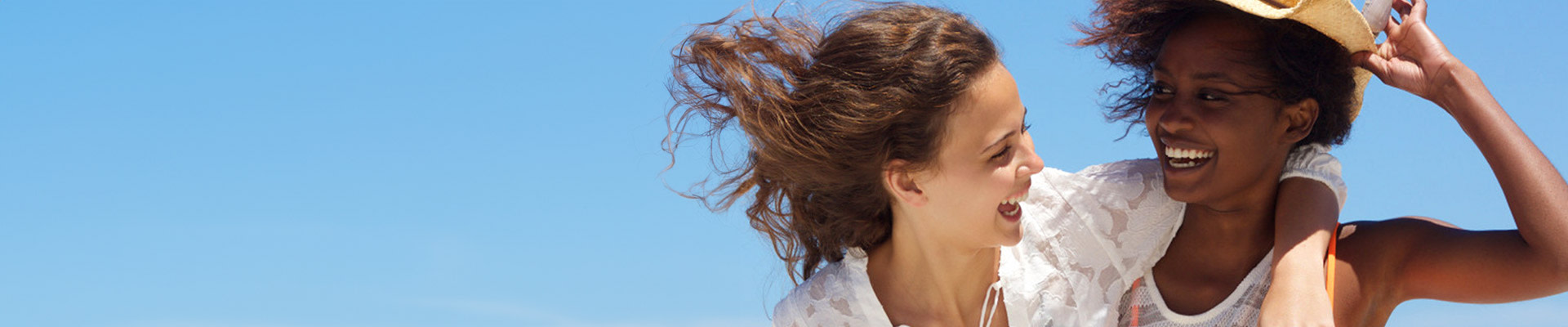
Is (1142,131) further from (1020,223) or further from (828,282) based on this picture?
(828,282)

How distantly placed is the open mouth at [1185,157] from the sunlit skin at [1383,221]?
0.03m

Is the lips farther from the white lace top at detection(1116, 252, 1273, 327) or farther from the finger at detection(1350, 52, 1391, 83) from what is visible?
the finger at detection(1350, 52, 1391, 83)

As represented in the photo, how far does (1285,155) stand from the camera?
385 cm

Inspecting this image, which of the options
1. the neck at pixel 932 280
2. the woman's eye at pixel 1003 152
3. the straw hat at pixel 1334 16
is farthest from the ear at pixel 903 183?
the straw hat at pixel 1334 16

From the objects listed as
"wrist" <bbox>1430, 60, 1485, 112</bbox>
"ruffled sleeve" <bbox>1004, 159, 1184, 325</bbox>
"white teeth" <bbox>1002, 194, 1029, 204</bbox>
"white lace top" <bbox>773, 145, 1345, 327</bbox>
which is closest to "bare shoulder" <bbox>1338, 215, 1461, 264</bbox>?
"white lace top" <bbox>773, 145, 1345, 327</bbox>

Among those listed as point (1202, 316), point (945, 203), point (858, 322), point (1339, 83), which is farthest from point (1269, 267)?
point (858, 322)

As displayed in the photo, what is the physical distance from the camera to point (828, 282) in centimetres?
417

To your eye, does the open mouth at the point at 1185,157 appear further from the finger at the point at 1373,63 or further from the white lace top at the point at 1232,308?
the finger at the point at 1373,63

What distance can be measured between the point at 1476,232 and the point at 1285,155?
0.52m

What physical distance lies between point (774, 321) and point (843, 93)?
2.60ft

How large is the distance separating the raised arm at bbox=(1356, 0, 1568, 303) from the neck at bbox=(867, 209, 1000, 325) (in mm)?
1116

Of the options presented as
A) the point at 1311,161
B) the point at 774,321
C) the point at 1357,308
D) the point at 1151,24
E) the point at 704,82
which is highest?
the point at 704,82

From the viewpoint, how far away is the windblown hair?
3748mm

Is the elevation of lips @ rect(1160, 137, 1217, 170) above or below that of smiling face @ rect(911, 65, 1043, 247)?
below
